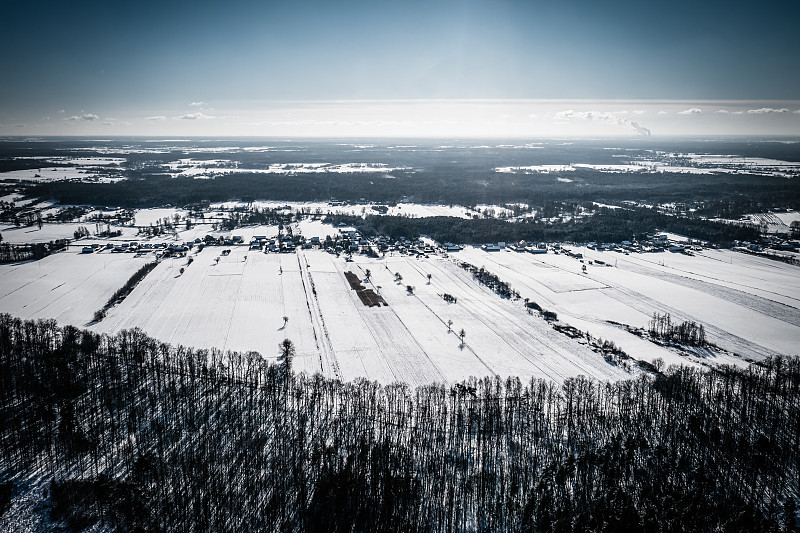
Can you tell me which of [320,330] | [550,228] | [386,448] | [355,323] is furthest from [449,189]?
[386,448]

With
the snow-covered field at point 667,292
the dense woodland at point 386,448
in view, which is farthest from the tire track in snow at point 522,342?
the snow-covered field at point 667,292

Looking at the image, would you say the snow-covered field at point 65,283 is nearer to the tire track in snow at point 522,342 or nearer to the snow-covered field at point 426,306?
the snow-covered field at point 426,306

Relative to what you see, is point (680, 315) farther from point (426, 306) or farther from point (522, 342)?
point (426, 306)

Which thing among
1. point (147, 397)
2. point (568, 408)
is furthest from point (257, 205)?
point (568, 408)

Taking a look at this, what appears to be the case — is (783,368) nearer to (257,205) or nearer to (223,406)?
(223,406)

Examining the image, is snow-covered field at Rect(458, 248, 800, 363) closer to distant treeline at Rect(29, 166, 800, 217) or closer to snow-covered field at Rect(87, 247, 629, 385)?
snow-covered field at Rect(87, 247, 629, 385)
